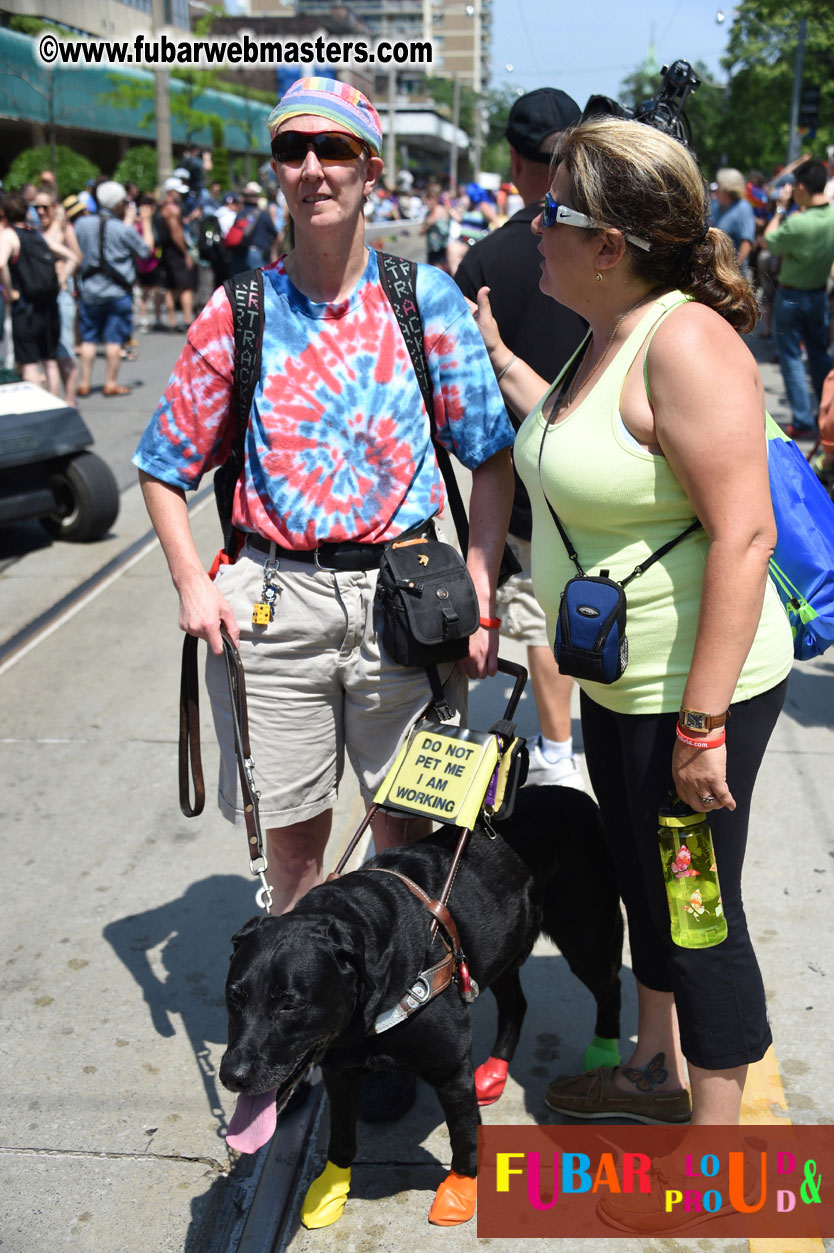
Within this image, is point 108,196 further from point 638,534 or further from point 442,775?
point 638,534

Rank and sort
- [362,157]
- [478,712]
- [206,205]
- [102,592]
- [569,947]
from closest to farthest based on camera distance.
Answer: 1. [362,157]
2. [569,947]
3. [478,712]
4. [102,592]
5. [206,205]

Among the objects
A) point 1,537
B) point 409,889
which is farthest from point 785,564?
point 1,537

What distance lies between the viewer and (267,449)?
2.38 metres

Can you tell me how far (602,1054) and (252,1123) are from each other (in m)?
1.11

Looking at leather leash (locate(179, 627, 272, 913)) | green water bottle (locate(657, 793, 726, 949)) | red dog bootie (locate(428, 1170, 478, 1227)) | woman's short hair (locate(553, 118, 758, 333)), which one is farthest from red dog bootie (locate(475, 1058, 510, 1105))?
woman's short hair (locate(553, 118, 758, 333))

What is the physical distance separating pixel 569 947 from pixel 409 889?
0.58 metres

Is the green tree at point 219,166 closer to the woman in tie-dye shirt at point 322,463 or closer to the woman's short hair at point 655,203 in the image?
the woman in tie-dye shirt at point 322,463

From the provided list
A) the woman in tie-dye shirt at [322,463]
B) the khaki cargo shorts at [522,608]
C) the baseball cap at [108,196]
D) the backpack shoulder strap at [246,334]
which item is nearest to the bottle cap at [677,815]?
the woman in tie-dye shirt at [322,463]

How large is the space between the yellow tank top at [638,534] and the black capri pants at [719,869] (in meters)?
0.06

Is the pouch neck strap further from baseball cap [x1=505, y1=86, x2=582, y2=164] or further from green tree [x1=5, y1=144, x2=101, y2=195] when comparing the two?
green tree [x1=5, y1=144, x2=101, y2=195]

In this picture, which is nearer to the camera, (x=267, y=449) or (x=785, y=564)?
(x=785, y=564)

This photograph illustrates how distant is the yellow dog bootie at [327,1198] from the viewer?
2.35 m

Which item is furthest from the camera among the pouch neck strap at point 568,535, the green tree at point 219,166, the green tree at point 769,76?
the green tree at point 769,76

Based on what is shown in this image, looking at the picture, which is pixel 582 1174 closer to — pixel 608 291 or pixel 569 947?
pixel 569 947
